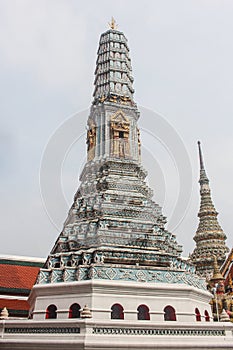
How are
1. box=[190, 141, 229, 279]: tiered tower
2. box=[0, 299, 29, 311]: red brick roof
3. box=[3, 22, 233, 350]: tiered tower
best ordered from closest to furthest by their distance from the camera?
box=[3, 22, 233, 350]: tiered tower < box=[0, 299, 29, 311]: red brick roof < box=[190, 141, 229, 279]: tiered tower

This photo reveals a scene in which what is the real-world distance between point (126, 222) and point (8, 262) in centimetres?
1079

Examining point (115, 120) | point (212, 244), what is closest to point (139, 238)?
point (115, 120)

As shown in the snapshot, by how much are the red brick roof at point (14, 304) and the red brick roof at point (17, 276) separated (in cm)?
90

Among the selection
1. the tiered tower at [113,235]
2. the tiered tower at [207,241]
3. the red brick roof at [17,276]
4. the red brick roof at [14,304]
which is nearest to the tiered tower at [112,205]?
the tiered tower at [113,235]

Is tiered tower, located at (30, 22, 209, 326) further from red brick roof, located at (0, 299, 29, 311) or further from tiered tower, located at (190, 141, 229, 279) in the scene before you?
tiered tower, located at (190, 141, 229, 279)

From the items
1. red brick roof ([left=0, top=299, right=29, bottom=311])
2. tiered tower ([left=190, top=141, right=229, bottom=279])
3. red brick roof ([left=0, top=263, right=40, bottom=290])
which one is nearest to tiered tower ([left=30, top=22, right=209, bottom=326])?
red brick roof ([left=0, top=299, right=29, bottom=311])

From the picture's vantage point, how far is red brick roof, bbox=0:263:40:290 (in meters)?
21.8

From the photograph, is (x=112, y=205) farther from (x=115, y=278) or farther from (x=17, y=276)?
(x=17, y=276)

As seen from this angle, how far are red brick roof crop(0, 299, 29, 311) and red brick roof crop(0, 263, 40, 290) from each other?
896 millimetres

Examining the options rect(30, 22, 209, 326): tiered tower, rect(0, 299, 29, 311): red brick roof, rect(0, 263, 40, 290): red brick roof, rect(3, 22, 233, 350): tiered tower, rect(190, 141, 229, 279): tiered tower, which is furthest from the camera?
rect(190, 141, 229, 279): tiered tower

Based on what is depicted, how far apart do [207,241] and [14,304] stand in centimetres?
2273

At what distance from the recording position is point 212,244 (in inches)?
1480

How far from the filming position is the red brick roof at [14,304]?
66.1 feet

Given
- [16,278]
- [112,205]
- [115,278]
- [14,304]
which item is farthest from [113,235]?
[16,278]
